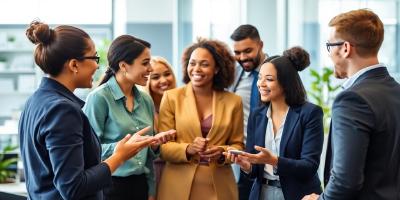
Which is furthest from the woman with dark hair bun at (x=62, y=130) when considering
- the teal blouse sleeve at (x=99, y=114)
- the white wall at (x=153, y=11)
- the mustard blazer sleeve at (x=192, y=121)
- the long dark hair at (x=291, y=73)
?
the white wall at (x=153, y=11)

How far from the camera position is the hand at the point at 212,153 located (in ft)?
9.55

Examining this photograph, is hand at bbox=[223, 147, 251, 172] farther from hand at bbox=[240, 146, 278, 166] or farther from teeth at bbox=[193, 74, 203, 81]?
teeth at bbox=[193, 74, 203, 81]

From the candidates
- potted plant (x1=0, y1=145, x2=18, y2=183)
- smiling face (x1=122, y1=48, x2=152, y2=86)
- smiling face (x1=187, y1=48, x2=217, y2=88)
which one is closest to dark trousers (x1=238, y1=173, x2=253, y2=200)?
smiling face (x1=187, y1=48, x2=217, y2=88)

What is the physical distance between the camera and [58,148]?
1.89 meters

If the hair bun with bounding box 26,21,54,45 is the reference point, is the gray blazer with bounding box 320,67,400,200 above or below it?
below

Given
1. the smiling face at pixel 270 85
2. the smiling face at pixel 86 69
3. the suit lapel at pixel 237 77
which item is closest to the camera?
the smiling face at pixel 86 69

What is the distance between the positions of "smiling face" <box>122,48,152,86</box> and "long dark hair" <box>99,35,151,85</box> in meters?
0.02

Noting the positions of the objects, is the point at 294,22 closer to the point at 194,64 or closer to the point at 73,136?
the point at 194,64

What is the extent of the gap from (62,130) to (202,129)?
4.03 feet

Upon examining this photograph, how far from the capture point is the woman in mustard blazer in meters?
2.97

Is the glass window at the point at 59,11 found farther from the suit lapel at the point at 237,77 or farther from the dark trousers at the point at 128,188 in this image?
the dark trousers at the point at 128,188

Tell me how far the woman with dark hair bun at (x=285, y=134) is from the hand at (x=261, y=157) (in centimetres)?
2

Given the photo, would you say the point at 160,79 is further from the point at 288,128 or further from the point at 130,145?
the point at 130,145

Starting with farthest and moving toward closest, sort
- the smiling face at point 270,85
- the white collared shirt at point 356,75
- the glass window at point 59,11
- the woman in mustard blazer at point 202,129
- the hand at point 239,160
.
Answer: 1. the glass window at point 59,11
2. the woman in mustard blazer at point 202,129
3. the smiling face at point 270,85
4. the hand at point 239,160
5. the white collared shirt at point 356,75
